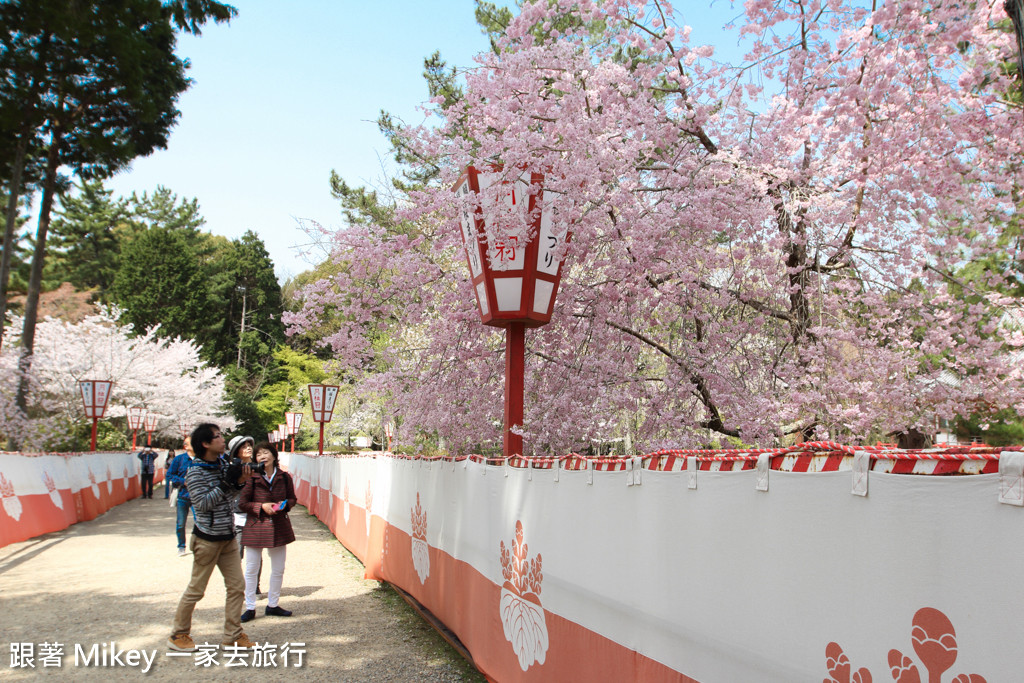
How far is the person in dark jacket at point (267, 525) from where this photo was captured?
25.7 ft

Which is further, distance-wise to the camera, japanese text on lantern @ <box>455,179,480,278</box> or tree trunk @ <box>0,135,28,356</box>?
tree trunk @ <box>0,135,28,356</box>

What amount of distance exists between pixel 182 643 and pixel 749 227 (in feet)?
23.3

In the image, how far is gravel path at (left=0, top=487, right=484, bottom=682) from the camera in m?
5.89

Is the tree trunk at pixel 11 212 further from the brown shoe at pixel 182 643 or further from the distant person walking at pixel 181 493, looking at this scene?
the brown shoe at pixel 182 643

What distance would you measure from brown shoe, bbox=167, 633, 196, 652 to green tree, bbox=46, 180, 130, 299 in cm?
6017

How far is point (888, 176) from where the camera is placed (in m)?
8.24

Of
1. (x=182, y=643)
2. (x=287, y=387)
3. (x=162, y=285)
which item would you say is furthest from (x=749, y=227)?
(x=162, y=285)

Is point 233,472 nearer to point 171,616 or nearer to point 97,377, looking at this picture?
point 171,616

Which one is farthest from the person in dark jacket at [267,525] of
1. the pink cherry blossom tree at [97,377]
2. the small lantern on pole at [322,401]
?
the pink cherry blossom tree at [97,377]

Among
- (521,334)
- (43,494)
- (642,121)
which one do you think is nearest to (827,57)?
(642,121)

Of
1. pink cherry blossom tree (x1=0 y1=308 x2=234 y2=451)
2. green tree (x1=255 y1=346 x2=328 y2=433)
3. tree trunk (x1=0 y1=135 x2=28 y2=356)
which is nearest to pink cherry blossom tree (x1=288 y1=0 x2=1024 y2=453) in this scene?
tree trunk (x1=0 y1=135 x2=28 y2=356)

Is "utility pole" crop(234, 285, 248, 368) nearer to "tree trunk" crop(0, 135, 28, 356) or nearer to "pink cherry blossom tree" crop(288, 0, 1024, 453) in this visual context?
"tree trunk" crop(0, 135, 28, 356)

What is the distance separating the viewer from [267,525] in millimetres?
7973

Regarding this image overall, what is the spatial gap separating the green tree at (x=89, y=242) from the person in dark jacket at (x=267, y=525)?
58730mm
